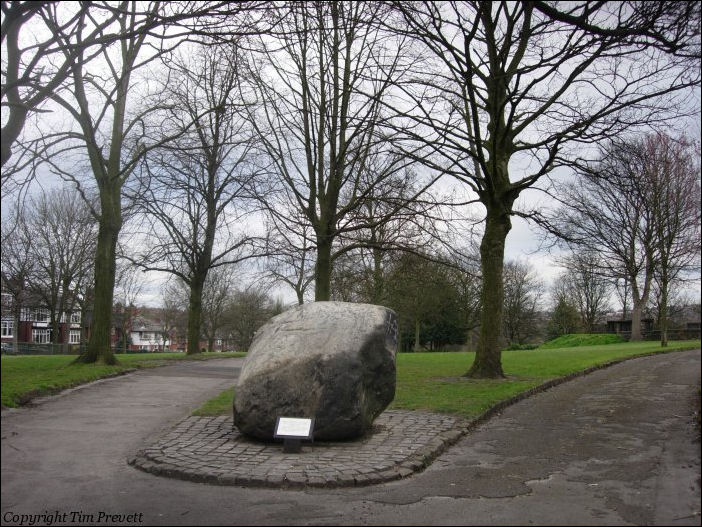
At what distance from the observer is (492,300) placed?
47.5 feet

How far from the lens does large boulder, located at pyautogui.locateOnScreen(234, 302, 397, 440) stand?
24.7 feet

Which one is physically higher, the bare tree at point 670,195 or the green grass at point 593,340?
the bare tree at point 670,195

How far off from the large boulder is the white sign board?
0.39 metres

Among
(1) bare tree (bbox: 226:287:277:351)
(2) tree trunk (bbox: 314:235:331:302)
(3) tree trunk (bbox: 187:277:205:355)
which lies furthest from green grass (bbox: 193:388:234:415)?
(1) bare tree (bbox: 226:287:277:351)

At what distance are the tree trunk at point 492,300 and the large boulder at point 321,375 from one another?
21.9 ft

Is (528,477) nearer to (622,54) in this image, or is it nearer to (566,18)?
(566,18)

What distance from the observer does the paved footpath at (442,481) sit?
4.82m

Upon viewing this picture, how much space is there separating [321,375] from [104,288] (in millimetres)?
11390

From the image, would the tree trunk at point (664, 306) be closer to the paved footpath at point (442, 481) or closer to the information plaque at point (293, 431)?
the paved footpath at point (442, 481)

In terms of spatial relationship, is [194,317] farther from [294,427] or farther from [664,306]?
[294,427]

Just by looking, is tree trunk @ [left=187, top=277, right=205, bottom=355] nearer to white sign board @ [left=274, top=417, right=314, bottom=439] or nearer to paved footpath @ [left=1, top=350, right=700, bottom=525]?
paved footpath @ [left=1, top=350, right=700, bottom=525]

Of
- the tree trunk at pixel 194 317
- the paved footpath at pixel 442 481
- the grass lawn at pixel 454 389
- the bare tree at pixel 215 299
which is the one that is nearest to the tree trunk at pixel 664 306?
the grass lawn at pixel 454 389

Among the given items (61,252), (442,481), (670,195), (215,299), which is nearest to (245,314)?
(215,299)

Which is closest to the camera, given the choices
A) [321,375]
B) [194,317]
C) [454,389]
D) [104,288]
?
[321,375]
